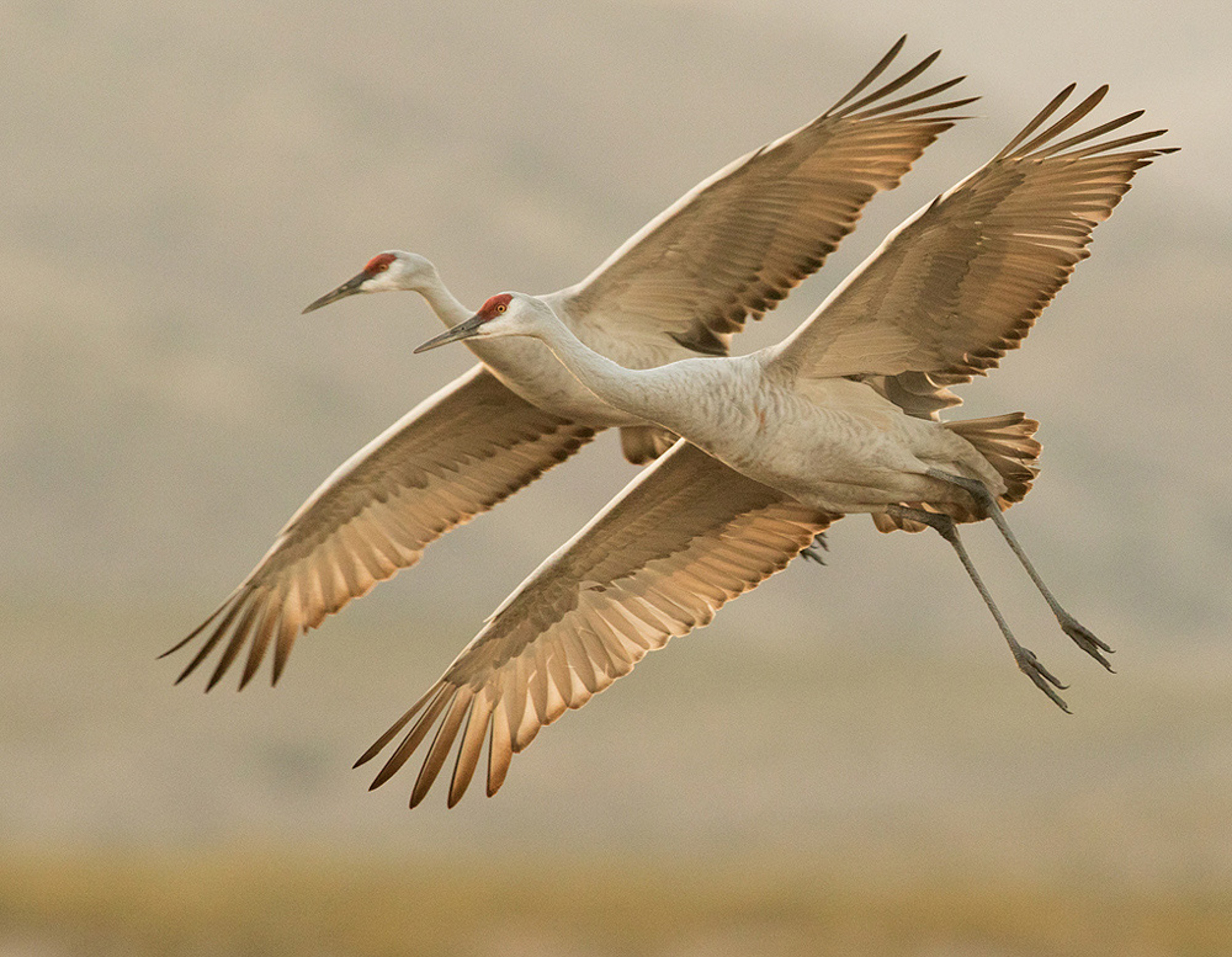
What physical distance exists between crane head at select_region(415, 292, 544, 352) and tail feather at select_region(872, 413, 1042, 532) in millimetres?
2236

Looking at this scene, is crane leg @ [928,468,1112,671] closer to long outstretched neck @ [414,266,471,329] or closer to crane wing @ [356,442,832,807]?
crane wing @ [356,442,832,807]

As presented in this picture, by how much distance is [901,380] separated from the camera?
9.38 m

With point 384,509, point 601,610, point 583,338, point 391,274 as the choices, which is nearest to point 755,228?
point 583,338

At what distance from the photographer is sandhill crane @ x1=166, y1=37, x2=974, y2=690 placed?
10203 mm

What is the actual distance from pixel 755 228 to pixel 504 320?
2.45 metres

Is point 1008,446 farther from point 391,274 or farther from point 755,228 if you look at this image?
point 391,274

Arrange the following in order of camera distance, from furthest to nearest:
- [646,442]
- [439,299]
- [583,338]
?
[646,442] < [439,299] < [583,338]

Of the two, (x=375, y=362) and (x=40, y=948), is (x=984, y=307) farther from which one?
(x=375, y=362)

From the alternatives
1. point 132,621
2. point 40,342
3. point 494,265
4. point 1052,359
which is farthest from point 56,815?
point 1052,359

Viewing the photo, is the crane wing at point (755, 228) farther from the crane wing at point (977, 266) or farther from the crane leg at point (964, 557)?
the crane leg at point (964, 557)

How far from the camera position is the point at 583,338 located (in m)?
10.8

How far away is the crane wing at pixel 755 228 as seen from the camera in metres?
10.1

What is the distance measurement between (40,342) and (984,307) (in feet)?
299

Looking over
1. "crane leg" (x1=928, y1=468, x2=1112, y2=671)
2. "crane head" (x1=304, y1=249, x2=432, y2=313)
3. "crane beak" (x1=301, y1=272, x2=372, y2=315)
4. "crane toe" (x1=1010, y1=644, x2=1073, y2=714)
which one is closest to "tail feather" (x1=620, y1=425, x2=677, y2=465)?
"crane head" (x1=304, y1=249, x2=432, y2=313)
